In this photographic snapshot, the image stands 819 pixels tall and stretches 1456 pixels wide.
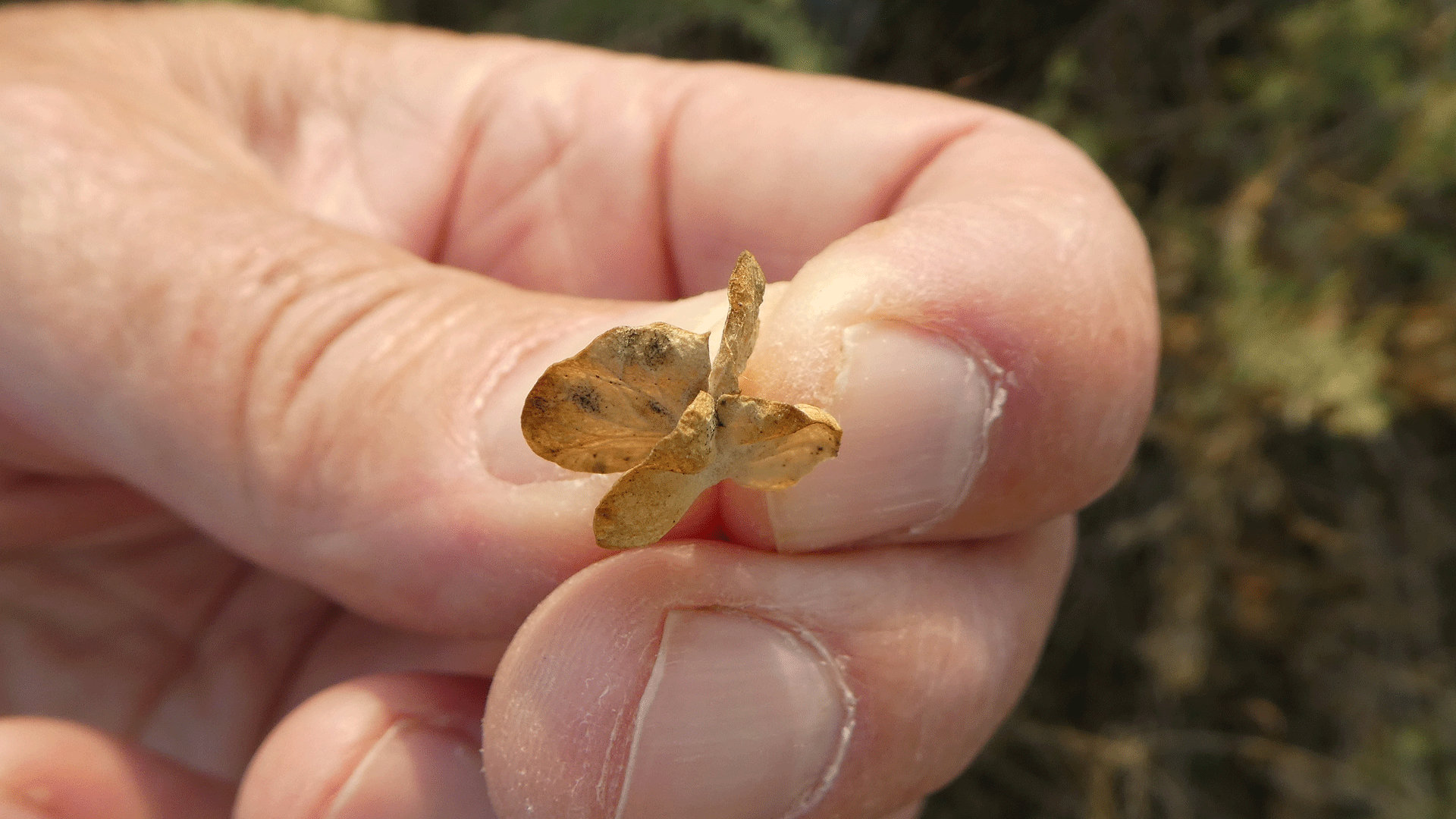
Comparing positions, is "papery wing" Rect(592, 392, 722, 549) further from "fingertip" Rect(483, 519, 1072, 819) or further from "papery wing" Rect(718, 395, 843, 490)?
"fingertip" Rect(483, 519, 1072, 819)

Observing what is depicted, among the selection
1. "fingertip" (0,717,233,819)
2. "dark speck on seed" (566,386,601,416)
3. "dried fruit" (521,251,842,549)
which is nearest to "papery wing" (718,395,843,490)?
"dried fruit" (521,251,842,549)

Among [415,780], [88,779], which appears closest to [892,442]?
[415,780]

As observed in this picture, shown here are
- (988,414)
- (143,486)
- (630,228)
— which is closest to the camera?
(988,414)

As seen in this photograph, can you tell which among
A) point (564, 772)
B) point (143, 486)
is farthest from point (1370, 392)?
point (143, 486)

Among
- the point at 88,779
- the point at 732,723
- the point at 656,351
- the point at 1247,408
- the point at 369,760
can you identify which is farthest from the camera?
the point at 1247,408

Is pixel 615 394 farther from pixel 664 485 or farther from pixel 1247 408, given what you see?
pixel 1247 408

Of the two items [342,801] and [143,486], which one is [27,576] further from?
[342,801]
